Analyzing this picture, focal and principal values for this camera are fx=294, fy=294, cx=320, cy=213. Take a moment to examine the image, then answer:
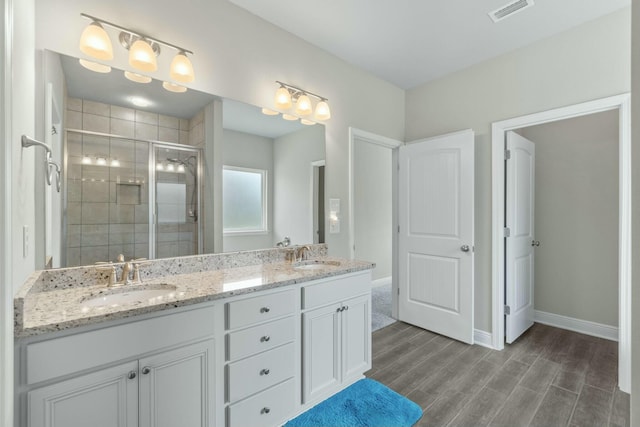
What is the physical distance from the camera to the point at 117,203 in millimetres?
1657

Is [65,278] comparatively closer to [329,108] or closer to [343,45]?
[329,108]

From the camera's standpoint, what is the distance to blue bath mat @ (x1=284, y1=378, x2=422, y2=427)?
5.68ft

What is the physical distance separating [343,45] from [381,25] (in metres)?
0.39

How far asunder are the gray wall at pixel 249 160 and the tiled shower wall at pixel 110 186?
1.20 ft

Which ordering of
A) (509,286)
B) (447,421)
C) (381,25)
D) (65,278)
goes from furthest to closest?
(509,286) → (381,25) → (447,421) → (65,278)

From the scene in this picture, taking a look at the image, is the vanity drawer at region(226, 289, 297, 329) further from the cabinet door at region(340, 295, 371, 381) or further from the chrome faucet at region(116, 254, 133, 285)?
the chrome faucet at region(116, 254, 133, 285)

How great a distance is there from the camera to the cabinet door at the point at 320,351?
1775mm

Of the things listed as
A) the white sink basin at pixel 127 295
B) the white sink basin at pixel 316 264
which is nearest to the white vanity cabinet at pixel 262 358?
the white sink basin at pixel 127 295

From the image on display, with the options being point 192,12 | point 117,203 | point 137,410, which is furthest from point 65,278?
point 192,12

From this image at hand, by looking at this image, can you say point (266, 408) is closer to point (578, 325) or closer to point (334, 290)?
point (334, 290)

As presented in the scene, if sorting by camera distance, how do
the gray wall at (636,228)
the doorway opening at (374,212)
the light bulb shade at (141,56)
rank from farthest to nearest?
1. the doorway opening at (374,212)
2. the light bulb shade at (141,56)
3. the gray wall at (636,228)

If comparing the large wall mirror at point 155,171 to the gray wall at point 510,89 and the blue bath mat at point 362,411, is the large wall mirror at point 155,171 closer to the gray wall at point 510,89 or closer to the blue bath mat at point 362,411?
the blue bath mat at point 362,411

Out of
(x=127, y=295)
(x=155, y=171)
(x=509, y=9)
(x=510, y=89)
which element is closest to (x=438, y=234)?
(x=510, y=89)

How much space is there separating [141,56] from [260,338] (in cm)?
170
